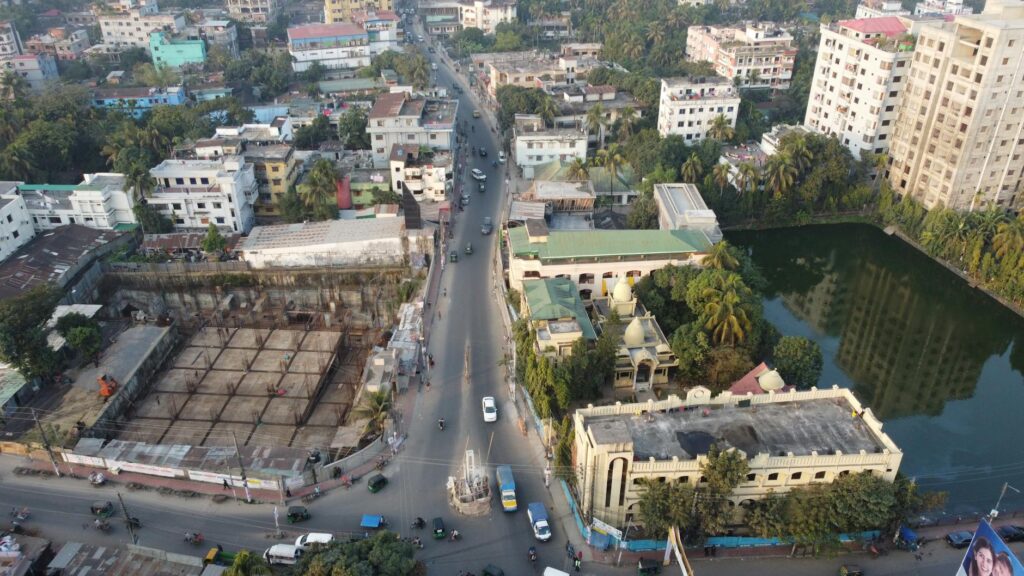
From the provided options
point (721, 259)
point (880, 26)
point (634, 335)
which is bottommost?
point (634, 335)

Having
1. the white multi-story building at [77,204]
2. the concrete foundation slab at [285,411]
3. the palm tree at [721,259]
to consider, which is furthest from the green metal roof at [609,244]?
the white multi-story building at [77,204]

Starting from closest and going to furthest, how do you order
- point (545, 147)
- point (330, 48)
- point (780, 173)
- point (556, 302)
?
point (556, 302), point (780, 173), point (545, 147), point (330, 48)

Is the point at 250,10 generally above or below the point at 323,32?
below

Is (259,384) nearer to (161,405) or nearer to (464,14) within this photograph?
(161,405)

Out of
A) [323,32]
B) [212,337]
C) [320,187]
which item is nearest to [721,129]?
[320,187]

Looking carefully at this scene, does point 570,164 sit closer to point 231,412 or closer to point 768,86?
point 231,412

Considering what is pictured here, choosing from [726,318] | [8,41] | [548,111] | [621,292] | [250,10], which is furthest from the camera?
[250,10]

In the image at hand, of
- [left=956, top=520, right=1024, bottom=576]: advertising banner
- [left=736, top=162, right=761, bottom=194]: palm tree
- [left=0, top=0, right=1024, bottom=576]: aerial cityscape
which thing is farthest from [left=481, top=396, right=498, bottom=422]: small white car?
[left=736, top=162, right=761, bottom=194]: palm tree
